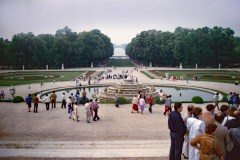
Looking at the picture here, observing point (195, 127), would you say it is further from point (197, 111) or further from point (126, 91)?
point (126, 91)

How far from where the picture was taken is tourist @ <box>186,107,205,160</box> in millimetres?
8141

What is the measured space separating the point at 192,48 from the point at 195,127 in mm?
61213

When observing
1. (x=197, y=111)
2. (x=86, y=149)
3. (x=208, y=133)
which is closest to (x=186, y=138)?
(x=197, y=111)

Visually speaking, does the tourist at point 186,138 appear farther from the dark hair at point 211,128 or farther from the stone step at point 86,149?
the dark hair at point 211,128

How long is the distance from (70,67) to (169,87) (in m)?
48.0

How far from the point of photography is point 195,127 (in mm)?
8258

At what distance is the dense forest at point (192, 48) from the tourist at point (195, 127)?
3387 cm

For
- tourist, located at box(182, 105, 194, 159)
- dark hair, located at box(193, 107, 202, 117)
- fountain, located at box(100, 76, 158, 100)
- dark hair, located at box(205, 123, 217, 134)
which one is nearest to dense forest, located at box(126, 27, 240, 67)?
fountain, located at box(100, 76, 158, 100)

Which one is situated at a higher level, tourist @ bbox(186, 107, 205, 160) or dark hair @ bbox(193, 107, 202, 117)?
dark hair @ bbox(193, 107, 202, 117)

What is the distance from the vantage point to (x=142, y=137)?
13406mm

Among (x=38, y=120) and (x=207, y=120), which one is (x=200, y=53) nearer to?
(x=38, y=120)

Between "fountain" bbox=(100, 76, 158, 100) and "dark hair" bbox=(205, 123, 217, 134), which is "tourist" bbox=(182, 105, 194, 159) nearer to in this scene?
"dark hair" bbox=(205, 123, 217, 134)

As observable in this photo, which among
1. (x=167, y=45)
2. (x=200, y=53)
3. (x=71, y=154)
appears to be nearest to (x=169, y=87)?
(x=200, y=53)

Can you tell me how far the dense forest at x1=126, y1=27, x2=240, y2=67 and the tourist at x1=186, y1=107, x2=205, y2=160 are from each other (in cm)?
3387
